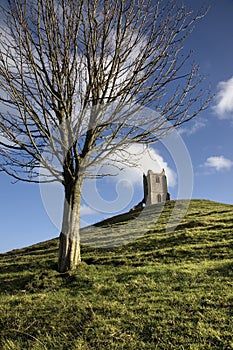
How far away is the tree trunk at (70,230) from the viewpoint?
1252 centimetres

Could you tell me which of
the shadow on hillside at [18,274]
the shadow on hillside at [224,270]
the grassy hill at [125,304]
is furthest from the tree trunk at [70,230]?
the shadow on hillside at [224,270]

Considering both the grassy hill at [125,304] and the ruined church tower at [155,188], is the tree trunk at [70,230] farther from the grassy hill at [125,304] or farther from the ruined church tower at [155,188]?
the ruined church tower at [155,188]

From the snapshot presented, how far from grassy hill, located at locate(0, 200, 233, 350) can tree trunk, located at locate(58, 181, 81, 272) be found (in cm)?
50

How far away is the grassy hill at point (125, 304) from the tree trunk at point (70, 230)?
50 centimetres

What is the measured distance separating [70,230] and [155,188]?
4812cm

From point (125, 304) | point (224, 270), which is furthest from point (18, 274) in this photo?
point (224, 270)

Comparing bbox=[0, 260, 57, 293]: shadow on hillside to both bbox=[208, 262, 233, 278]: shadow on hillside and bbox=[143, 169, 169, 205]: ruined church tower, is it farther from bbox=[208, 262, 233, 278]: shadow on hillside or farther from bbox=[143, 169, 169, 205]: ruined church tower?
bbox=[143, 169, 169, 205]: ruined church tower

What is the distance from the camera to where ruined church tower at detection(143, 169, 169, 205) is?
57369mm

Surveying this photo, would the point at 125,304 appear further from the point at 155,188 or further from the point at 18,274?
the point at 155,188

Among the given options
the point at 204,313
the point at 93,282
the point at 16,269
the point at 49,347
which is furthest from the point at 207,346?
the point at 16,269

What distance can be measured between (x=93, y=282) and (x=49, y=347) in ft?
13.6

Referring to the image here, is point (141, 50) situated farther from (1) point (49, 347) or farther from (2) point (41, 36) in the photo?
(1) point (49, 347)

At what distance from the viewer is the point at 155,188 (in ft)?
196

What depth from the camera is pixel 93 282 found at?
1045cm
